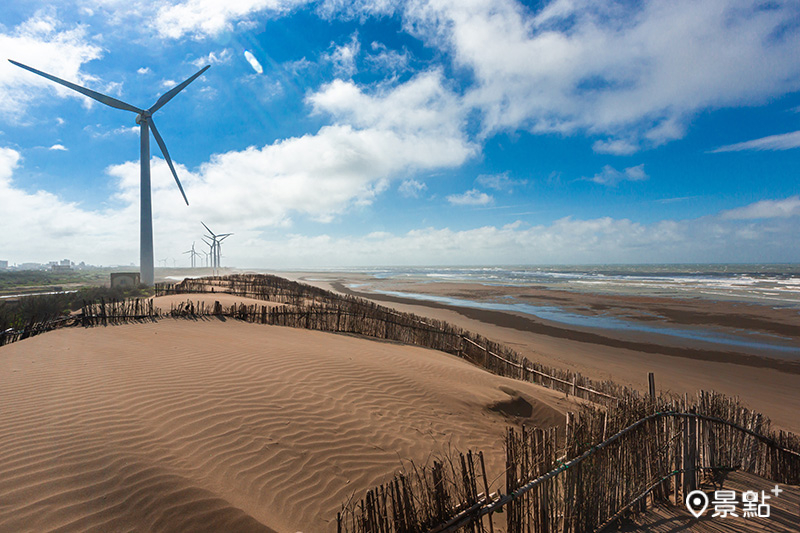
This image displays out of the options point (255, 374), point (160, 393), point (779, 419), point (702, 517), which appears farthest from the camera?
point (779, 419)

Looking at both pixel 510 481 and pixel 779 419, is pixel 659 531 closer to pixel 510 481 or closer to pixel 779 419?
pixel 510 481

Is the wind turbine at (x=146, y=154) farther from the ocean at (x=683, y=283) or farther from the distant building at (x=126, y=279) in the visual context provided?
the ocean at (x=683, y=283)

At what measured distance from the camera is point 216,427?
16.0 ft

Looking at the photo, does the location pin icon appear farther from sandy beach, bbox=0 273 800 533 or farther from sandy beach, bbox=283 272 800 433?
sandy beach, bbox=283 272 800 433

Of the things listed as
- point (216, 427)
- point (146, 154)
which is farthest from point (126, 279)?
point (216, 427)

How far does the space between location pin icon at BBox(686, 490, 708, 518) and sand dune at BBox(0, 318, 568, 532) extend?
2270mm

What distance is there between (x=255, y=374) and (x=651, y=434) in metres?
6.42

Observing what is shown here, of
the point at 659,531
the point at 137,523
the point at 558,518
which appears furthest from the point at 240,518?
the point at 659,531

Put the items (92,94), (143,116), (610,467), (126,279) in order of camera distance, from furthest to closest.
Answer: (126,279), (143,116), (92,94), (610,467)

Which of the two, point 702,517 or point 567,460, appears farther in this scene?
point 702,517

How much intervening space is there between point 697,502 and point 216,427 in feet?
20.7

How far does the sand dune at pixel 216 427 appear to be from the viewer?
340cm

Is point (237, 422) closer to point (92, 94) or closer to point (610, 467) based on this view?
point (610, 467)

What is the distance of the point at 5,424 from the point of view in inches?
171
